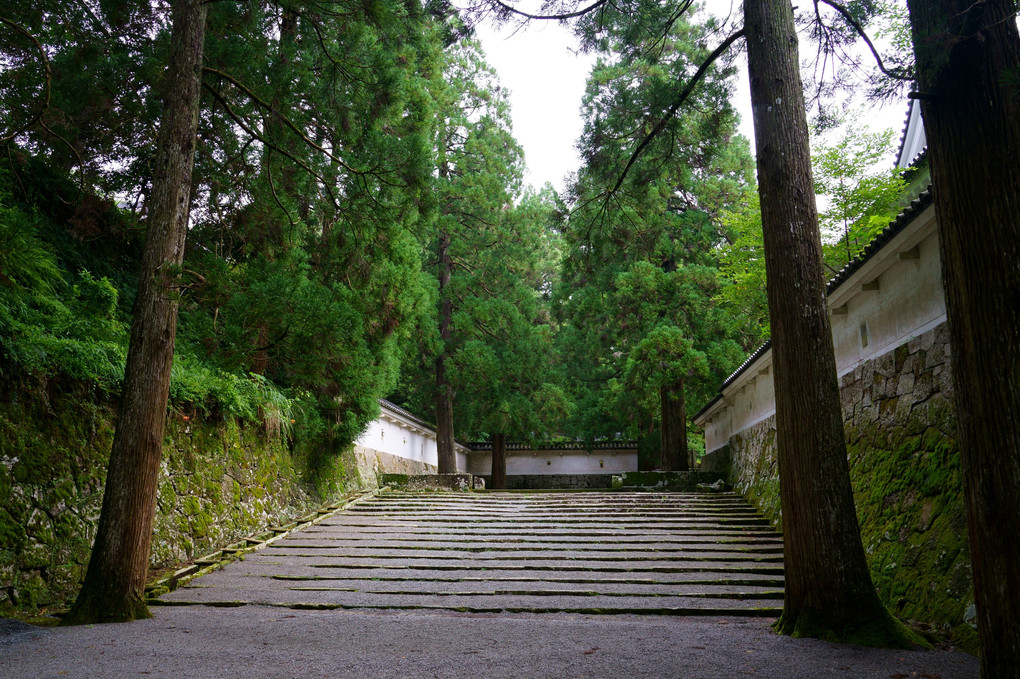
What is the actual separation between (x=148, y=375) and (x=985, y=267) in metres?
5.93

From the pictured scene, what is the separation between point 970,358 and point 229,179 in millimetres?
8453

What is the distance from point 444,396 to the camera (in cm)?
1812

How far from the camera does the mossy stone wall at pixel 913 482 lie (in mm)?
4664

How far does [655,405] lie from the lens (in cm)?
1606

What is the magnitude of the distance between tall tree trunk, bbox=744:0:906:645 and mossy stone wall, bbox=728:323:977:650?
0.65 meters

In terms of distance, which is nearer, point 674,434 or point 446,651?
point 446,651

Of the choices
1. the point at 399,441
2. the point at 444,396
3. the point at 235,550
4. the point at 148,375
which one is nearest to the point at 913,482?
the point at 148,375

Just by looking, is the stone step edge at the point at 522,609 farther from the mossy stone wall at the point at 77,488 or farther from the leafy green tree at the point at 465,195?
the leafy green tree at the point at 465,195

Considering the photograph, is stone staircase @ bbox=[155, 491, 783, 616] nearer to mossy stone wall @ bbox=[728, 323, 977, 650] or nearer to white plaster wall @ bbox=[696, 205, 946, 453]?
mossy stone wall @ bbox=[728, 323, 977, 650]

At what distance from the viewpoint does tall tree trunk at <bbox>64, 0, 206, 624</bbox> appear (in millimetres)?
5207

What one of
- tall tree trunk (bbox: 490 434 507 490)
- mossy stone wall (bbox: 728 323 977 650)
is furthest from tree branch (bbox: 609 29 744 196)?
tall tree trunk (bbox: 490 434 507 490)

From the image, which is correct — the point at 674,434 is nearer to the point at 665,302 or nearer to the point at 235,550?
the point at 665,302

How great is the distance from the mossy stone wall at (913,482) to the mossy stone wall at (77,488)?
7018mm

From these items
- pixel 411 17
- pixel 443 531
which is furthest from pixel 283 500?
pixel 411 17
